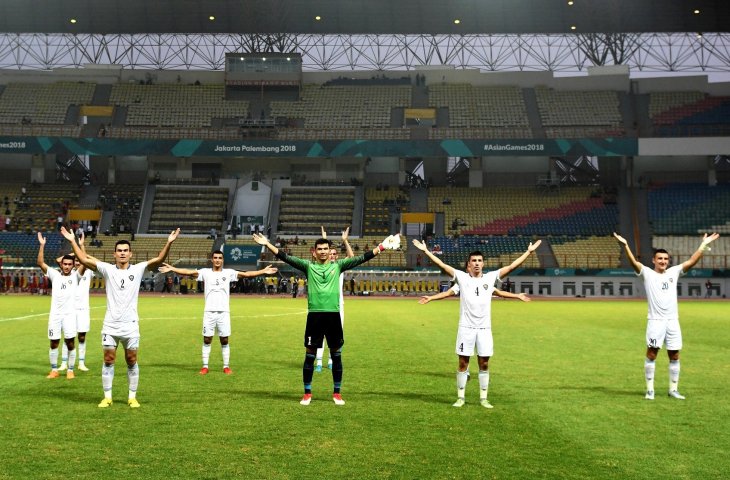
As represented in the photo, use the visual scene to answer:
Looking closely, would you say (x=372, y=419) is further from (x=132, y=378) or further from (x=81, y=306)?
(x=81, y=306)

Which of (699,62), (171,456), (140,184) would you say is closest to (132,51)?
(140,184)

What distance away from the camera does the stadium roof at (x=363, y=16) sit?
65812mm

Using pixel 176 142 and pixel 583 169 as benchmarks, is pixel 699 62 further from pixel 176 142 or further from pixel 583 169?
pixel 176 142

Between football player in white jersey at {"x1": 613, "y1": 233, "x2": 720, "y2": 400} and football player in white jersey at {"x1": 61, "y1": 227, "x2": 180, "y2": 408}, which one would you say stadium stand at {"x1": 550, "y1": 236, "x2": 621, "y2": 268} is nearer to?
football player in white jersey at {"x1": 613, "y1": 233, "x2": 720, "y2": 400}

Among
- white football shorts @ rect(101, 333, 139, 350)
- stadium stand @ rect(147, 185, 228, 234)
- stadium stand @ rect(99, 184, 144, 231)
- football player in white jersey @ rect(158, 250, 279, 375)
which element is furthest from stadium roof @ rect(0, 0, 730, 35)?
white football shorts @ rect(101, 333, 139, 350)

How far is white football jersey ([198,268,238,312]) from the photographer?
1452 cm

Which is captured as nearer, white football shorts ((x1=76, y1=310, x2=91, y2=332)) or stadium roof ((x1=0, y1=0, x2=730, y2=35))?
white football shorts ((x1=76, y1=310, x2=91, y2=332))

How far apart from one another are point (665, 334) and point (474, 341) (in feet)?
12.2

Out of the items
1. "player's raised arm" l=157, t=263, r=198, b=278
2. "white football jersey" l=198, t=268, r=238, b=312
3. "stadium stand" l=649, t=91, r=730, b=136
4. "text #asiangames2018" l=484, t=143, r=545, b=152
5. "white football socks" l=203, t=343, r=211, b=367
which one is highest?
"stadium stand" l=649, t=91, r=730, b=136

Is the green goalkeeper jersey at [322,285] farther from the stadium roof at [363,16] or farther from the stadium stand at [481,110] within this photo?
the stadium roof at [363,16]

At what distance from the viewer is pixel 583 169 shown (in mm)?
70875

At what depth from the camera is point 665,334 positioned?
39.7ft

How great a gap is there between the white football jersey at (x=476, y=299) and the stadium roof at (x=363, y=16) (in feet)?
197

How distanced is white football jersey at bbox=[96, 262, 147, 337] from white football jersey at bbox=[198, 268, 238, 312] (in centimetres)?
352
